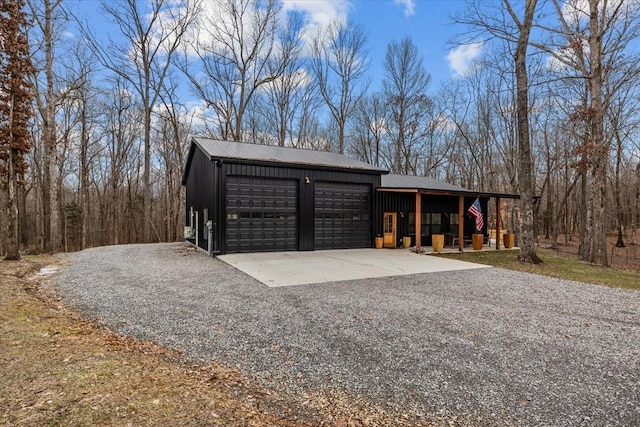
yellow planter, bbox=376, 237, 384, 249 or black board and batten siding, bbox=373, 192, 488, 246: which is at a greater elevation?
black board and batten siding, bbox=373, 192, 488, 246

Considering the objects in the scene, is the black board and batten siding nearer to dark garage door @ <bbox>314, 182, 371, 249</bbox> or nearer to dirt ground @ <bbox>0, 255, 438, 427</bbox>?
dark garage door @ <bbox>314, 182, 371, 249</bbox>

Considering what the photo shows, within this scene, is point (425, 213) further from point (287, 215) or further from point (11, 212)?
point (11, 212)

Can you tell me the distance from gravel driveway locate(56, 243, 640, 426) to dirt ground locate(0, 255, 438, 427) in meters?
0.24

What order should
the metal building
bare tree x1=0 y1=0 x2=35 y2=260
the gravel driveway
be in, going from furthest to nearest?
the metal building
bare tree x1=0 y1=0 x2=35 y2=260
the gravel driveway

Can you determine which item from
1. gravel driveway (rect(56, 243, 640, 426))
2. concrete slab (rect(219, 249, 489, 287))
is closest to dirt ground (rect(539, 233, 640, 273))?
concrete slab (rect(219, 249, 489, 287))

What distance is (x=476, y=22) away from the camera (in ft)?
41.1

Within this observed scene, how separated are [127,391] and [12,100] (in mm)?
11092


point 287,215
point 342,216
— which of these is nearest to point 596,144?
point 342,216

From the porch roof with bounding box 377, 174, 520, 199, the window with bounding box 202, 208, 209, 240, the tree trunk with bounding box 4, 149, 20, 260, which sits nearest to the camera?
the tree trunk with bounding box 4, 149, 20, 260

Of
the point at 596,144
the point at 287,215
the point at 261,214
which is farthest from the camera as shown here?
the point at 287,215

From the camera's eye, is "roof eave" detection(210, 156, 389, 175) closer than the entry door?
Yes

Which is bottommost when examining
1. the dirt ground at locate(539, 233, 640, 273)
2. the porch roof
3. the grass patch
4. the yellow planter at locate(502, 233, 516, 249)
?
the dirt ground at locate(539, 233, 640, 273)

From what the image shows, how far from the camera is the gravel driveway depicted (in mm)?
2787

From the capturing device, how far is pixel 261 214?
39.6 ft
